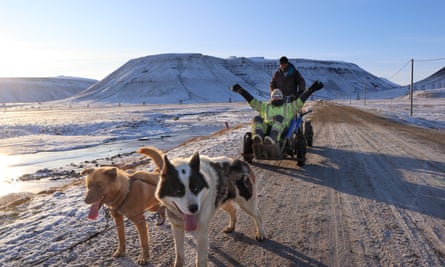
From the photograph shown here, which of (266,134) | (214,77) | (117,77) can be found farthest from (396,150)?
(117,77)

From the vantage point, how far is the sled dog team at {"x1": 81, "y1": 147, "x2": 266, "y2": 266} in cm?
314

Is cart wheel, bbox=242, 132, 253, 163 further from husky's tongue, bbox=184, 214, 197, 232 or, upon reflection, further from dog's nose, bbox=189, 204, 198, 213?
dog's nose, bbox=189, 204, 198, 213

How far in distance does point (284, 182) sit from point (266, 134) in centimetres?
146

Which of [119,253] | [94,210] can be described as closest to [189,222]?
[94,210]

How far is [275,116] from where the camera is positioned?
26.6ft

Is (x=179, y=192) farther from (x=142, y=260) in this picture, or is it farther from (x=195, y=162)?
(x=142, y=260)

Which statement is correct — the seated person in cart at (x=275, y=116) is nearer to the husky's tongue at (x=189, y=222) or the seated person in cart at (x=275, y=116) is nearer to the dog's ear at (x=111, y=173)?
the dog's ear at (x=111, y=173)

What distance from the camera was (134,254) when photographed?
13.5 ft

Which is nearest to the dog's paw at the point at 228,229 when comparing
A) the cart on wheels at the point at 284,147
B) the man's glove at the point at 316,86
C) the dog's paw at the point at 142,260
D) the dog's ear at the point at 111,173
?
the dog's paw at the point at 142,260

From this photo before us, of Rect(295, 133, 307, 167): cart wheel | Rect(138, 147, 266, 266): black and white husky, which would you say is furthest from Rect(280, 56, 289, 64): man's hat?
Rect(138, 147, 266, 266): black and white husky

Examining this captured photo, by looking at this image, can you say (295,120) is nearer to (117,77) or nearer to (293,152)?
(293,152)

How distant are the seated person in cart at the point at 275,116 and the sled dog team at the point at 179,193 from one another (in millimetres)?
3581

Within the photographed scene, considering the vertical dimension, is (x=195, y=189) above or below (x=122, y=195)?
above

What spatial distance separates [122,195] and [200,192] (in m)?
1.23
